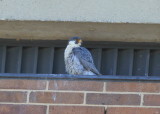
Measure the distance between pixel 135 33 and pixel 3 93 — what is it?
1.28 m

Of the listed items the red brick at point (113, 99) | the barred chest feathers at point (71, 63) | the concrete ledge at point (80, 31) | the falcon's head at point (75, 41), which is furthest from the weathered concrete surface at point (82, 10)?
the red brick at point (113, 99)

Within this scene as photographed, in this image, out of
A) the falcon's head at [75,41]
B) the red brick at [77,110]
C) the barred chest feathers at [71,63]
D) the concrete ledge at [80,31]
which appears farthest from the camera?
the barred chest feathers at [71,63]

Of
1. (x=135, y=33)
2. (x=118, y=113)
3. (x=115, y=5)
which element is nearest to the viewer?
(x=118, y=113)

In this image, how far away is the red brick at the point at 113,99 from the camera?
3.25 m

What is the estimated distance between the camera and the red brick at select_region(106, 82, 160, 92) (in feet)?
10.8

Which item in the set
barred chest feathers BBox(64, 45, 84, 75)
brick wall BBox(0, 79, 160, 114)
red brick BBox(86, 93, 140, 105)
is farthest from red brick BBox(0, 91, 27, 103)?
barred chest feathers BBox(64, 45, 84, 75)

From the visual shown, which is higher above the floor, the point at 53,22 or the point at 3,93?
the point at 53,22

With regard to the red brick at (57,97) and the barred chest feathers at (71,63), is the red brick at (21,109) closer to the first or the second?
the red brick at (57,97)

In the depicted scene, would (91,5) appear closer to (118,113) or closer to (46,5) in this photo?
(46,5)

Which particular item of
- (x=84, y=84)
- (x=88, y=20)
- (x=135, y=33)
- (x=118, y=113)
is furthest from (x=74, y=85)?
(x=135, y=33)

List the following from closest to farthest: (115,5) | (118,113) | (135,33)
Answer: (118,113)
(115,5)
(135,33)

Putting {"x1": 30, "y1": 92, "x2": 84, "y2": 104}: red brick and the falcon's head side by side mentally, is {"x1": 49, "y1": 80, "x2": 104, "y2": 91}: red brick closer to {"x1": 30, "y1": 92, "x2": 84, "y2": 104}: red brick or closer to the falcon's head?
{"x1": 30, "y1": 92, "x2": 84, "y2": 104}: red brick

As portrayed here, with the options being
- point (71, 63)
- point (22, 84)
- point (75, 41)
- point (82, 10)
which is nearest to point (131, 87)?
point (22, 84)

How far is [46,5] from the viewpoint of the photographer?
385cm
